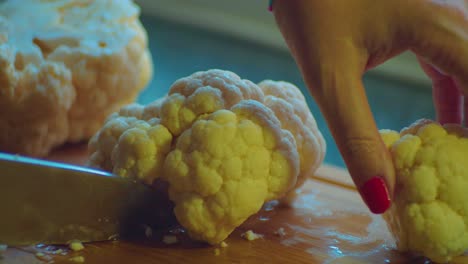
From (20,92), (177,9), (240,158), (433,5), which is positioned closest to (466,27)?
(433,5)

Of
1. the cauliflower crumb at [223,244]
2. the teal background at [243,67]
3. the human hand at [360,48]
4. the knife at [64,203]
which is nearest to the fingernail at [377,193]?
the human hand at [360,48]

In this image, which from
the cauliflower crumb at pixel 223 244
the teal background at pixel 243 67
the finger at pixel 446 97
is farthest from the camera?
the teal background at pixel 243 67

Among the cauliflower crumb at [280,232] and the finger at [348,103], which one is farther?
the cauliflower crumb at [280,232]

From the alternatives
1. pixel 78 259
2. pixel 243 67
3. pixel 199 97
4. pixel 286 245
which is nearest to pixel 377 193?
pixel 286 245

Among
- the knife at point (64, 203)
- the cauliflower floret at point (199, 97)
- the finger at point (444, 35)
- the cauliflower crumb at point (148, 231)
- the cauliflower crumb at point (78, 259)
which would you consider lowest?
the cauliflower crumb at point (148, 231)

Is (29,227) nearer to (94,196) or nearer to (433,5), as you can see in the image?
(94,196)

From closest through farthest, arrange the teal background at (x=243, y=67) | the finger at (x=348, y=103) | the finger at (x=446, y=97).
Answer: the finger at (x=348, y=103) → the finger at (x=446, y=97) → the teal background at (x=243, y=67)

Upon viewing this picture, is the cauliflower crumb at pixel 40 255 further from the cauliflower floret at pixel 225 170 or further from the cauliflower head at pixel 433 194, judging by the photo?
the cauliflower head at pixel 433 194
